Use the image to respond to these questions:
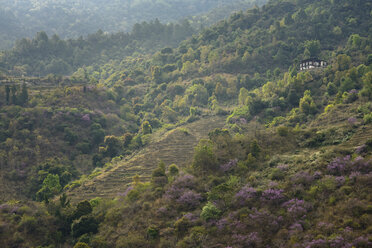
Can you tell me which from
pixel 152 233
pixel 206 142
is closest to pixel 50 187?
pixel 206 142

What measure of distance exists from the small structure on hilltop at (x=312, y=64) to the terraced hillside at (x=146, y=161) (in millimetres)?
24777

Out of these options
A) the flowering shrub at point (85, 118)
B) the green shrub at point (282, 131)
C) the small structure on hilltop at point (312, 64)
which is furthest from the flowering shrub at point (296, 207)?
the small structure on hilltop at point (312, 64)

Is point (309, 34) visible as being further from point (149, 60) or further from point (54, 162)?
point (54, 162)

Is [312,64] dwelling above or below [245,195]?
above

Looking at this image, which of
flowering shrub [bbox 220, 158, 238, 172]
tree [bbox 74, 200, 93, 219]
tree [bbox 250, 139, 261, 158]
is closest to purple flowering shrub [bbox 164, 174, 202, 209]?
flowering shrub [bbox 220, 158, 238, 172]

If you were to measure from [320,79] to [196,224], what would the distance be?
46763 mm

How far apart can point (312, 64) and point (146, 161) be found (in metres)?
45.9

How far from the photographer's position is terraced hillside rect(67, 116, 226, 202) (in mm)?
46562

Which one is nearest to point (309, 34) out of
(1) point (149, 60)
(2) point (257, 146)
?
(1) point (149, 60)

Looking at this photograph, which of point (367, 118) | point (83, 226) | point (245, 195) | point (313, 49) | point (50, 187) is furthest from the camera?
point (313, 49)

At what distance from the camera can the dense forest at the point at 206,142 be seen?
28.0 meters

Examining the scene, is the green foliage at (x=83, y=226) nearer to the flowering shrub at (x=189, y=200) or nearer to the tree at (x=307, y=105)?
the flowering shrub at (x=189, y=200)

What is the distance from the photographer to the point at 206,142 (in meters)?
43.4

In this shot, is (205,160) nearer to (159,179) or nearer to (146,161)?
(159,179)
